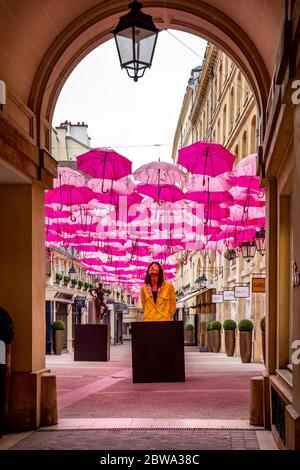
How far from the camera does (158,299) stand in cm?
1389

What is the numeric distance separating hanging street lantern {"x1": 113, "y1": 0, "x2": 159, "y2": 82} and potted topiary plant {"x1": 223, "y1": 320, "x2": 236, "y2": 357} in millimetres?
19402

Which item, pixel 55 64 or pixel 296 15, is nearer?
pixel 296 15

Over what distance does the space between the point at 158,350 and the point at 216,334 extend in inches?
779

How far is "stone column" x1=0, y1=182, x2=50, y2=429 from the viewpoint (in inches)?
356

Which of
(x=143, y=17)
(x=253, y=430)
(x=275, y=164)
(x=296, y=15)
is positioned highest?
(x=143, y=17)

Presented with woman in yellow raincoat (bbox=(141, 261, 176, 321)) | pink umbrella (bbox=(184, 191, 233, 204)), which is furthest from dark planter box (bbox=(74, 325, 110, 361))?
woman in yellow raincoat (bbox=(141, 261, 176, 321))

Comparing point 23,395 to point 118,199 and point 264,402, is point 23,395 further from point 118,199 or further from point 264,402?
point 118,199

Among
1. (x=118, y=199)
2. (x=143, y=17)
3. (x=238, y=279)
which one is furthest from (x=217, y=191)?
(x=238, y=279)

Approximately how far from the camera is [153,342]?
1330 centimetres

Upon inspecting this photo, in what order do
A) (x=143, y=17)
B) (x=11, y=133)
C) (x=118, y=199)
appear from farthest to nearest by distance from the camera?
1. (x=118, y=199)
2. (x=11, y=133)
3. (x=143, y=17)

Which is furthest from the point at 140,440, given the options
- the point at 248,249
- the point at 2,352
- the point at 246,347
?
the point at 246,347

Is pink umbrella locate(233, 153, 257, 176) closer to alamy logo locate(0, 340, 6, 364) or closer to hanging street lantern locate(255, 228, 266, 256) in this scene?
hanging street lantern locate(255, 228, 266, 256)

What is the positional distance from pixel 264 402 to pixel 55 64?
5.02 meters
